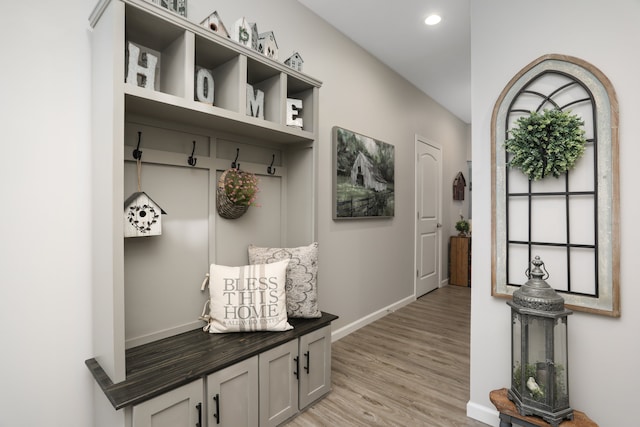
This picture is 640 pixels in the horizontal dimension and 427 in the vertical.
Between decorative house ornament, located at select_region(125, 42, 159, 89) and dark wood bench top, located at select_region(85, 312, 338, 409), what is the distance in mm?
1279

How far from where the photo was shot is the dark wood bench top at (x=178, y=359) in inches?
48.9

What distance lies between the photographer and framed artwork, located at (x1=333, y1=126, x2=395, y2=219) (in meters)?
2.96

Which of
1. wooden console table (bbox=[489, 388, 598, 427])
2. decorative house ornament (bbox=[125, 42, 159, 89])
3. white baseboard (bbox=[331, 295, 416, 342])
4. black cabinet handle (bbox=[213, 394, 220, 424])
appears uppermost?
decorative house ornament (bbox=[125, 42, 159, 89])

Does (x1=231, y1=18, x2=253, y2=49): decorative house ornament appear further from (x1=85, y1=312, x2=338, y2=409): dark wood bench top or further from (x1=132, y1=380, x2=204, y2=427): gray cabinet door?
(x1=132, y1=380, x2=204, y2=427): gray cabinet door

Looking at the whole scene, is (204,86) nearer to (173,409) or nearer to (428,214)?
(173,409)

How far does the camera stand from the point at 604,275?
150 cm

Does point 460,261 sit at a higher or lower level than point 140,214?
lower

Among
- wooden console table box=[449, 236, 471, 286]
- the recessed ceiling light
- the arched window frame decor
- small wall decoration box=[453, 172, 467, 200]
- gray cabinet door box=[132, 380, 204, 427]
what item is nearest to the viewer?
gray cabinet door box=[132, 380, 204, 427]

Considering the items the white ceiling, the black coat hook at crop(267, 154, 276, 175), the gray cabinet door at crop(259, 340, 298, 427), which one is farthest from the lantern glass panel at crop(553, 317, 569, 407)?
the white ceiling

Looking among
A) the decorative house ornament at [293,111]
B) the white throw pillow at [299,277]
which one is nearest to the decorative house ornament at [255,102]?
the decorative house ornament at [293,111]

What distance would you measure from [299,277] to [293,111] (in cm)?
112

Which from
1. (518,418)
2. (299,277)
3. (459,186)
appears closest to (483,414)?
(518,418)

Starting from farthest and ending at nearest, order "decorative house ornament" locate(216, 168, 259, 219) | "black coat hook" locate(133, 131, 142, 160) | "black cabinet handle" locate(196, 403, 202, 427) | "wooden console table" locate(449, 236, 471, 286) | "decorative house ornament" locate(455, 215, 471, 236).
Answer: "decorative house ornament" locate(455, 215, 471, 236) → "wooden console table" locate(449, 236, 471, 286) → "decorative house ornament" locate(216, 168, 259, 219) → "black coat hook" locate(133, 131, 142, 160) → "black cabinet handle" locate(196, 403, 202, 427)

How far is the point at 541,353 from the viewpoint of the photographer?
1.50m
